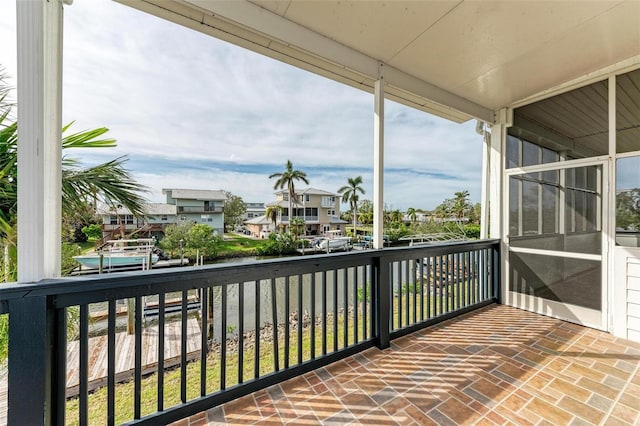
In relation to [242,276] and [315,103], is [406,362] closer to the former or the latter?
[242,276]

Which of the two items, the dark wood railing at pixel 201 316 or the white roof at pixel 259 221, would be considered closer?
the dark wood railing at pixel 201 316

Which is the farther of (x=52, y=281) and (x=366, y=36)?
(x=366, y=36)

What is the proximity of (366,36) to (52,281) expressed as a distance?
268cm

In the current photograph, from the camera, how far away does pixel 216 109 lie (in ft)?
15.2

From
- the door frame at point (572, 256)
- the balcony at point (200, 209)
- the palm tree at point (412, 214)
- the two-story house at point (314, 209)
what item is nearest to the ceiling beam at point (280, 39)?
the door frame at point (572, 256)

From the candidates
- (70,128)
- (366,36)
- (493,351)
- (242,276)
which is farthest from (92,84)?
(493,351)

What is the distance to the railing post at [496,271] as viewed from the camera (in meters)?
3.70

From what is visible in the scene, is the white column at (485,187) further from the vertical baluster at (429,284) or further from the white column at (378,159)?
the white column at (378,159)

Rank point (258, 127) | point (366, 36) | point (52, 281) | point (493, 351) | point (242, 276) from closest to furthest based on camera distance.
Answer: point (52, 281) → point (242, 276) → point (366, 36) → point (493, 351) → point (258, 127)

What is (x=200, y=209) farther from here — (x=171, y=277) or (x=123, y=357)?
(x=123, y=357)

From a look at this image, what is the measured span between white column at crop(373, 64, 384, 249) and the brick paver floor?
1113mm

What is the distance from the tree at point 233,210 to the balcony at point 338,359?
140cm

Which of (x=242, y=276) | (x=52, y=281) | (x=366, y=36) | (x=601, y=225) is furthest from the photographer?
(x=601, y=225)

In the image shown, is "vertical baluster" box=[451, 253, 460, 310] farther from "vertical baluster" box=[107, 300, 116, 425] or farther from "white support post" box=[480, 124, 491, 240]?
"vertical baluster" box=[107, 300, 116, 425]
